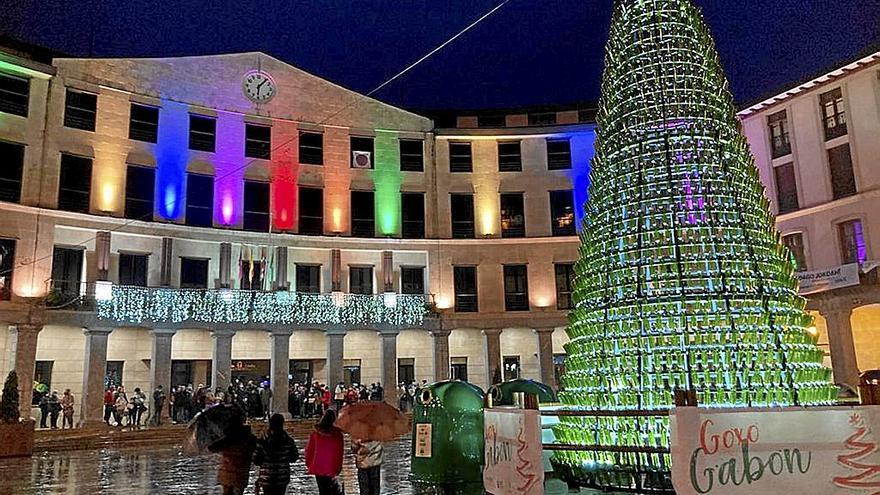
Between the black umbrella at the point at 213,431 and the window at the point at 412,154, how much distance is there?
2772 cm

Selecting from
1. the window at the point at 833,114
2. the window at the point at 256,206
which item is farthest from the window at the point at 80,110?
the window at the point at 833,114

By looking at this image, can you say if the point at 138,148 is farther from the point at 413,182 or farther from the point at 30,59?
the point at 413,182

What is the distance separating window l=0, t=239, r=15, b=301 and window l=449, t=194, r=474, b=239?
19.5 meters

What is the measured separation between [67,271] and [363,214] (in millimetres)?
13414

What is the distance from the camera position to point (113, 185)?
93.6ft

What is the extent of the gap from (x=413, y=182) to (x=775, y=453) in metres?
30.7

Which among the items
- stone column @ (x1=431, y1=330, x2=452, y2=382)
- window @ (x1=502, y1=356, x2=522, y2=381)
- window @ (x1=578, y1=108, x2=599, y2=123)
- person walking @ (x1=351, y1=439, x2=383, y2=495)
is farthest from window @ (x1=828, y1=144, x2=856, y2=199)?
person walking @ (x1=351, y1=439, x2=383, y2=495)

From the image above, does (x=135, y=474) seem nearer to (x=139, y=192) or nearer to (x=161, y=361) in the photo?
(x=161, y=361)

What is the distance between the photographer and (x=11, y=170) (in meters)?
26.1

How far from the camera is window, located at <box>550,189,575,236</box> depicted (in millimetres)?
35188

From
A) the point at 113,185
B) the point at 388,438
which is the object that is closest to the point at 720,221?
the point at 388,438

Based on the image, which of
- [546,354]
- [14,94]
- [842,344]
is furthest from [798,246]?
[14,94]

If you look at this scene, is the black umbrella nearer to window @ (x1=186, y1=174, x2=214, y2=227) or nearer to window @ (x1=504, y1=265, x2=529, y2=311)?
window @ (x1=186, y1=174, x2=214, y2=227)

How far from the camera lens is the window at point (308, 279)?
32375 mm
